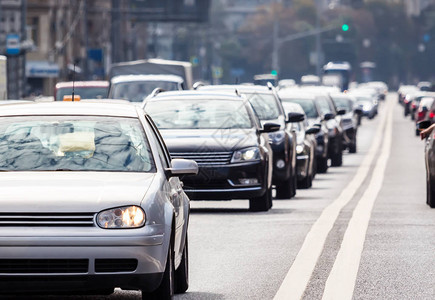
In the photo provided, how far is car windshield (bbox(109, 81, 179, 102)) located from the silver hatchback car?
19010 mm

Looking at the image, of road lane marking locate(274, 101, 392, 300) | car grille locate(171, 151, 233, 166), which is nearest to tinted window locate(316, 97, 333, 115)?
road lane marking locate(274, 101, 392, 300)

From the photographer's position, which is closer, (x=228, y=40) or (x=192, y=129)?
(x=192, y=129)

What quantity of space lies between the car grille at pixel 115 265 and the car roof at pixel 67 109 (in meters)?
1.62

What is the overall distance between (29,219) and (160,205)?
862mm

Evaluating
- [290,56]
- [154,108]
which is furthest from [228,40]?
[154,108]

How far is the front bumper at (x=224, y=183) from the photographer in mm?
18812

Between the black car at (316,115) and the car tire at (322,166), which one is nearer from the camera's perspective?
the black car at (316,115)

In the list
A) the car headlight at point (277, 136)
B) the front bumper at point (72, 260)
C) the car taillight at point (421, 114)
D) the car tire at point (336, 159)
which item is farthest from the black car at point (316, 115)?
the car taillight at point (421, 114)

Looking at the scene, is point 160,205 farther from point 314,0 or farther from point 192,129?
point 314,0

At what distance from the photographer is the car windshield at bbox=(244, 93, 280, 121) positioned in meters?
23.6

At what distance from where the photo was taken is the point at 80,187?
30.2ft

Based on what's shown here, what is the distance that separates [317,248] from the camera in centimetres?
1385

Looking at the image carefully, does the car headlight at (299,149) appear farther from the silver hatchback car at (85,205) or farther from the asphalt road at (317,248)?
the silver hatchback car at (85,205)

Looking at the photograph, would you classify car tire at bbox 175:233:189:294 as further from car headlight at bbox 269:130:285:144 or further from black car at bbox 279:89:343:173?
black car at bbox 279:89:343:173
